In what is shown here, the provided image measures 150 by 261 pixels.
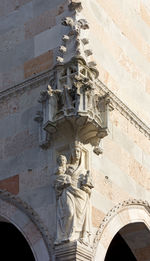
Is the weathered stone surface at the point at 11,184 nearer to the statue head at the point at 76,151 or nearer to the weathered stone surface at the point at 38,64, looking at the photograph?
the statue head at the point at 76,151

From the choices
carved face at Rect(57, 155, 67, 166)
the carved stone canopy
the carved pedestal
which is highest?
the carved stone canopy

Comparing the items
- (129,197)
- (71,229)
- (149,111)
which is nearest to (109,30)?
(149,111)

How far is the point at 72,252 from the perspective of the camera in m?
12.4

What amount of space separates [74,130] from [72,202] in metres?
1.26

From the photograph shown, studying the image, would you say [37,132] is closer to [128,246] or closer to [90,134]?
[90,134]

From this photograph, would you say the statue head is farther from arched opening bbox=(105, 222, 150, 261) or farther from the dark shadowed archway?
the dark shadowed archway

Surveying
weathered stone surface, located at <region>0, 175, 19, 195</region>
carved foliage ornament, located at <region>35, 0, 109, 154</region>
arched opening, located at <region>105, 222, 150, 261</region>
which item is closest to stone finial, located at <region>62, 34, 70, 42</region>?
carved foliage ornament, located at <region>35, 0, 109, 154</region>

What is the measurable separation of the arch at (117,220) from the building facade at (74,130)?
17 mm

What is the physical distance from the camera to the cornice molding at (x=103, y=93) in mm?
14203

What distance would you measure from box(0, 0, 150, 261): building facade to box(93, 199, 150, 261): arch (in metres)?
0.02

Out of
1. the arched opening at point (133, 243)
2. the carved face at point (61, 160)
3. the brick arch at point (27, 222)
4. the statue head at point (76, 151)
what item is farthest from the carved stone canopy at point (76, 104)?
the arched opening at point (133, 243)

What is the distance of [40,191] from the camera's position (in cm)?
1326

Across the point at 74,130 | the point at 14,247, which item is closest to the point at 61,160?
the point at 74,130

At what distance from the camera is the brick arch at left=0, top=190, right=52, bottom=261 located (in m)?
12.8
